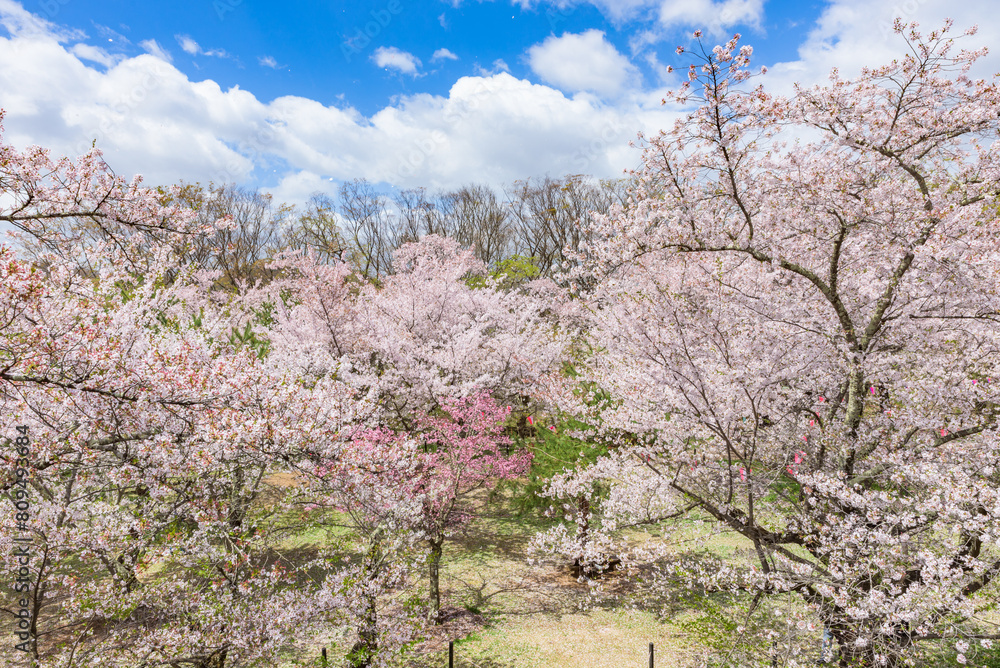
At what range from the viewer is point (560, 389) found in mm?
10906

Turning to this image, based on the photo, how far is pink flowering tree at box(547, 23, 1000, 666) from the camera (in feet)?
15.9

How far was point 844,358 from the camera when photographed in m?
6.46

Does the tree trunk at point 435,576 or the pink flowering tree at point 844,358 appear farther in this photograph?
the tree trunk at point 435,576

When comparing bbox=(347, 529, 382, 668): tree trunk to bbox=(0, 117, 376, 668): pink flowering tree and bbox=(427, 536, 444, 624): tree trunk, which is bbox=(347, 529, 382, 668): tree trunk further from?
bbox=(427, 536, 444, 624): tree trunk

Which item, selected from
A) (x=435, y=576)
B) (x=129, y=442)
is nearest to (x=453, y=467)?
(x=435, y=576)

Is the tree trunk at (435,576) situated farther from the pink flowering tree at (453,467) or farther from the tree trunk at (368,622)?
the tree trunk at (368,622)

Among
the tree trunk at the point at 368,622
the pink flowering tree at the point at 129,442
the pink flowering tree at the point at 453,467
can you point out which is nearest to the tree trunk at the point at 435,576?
the pink flowering tree at the point at 453,467

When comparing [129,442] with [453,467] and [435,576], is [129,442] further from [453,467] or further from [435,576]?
[435,576]

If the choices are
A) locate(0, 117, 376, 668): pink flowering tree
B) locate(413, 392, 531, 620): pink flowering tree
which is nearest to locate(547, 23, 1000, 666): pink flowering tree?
locate(413, 392, 531, 620): pink flowering tree

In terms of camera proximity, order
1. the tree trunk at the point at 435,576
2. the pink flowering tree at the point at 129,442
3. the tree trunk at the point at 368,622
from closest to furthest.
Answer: the pink flowering tree at the point at 129,442 → the tree trunk at the point at 368,622 → the tree trunk at the point at 435,576

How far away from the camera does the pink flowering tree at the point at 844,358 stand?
190 inches

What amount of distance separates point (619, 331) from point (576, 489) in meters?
3.30

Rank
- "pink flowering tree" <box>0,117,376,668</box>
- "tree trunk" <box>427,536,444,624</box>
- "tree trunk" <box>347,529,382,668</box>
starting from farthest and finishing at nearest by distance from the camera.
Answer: "tree trunk" <box>427,536,444,624</box>, "tree trunk" <box>347,529,382,668</box>, "pink flowering tree" <box>0,117,376,668</box>

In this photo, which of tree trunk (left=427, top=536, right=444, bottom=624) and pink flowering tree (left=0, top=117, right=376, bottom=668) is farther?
tree trunk (left=427, top=536, right=444, bottom=624)
